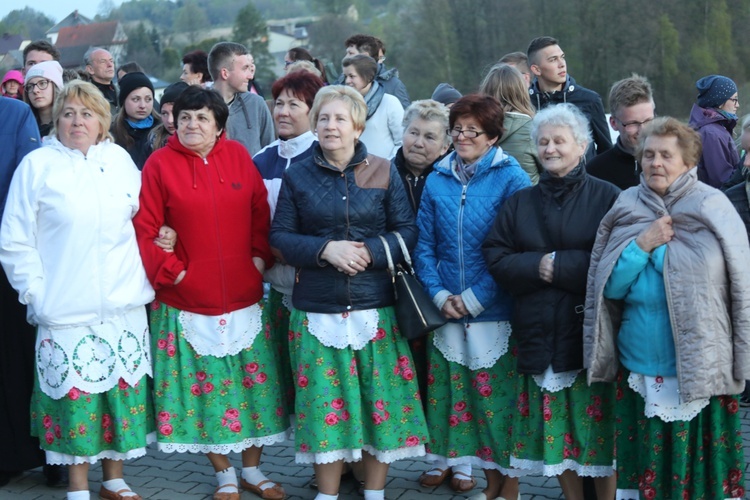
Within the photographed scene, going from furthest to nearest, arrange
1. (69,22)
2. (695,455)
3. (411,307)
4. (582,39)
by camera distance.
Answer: (69,22)
(582,39)
(411,307)
(695,455)

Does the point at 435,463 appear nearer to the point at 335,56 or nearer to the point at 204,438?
the point at 204,438

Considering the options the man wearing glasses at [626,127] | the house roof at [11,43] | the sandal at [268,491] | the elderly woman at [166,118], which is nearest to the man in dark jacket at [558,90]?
the man wearing glasses at [626,127]

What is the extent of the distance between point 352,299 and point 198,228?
867 millimetres

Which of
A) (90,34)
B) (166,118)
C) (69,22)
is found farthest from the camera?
(69,22)

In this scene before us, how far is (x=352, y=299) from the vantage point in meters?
4.54

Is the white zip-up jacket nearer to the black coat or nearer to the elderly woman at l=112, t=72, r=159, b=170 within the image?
the elderly woman at l=112, t=72, r=159, b=170

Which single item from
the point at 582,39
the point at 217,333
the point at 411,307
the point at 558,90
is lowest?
the point at 217,333

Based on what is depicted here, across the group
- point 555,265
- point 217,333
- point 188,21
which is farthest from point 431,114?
point 188,21

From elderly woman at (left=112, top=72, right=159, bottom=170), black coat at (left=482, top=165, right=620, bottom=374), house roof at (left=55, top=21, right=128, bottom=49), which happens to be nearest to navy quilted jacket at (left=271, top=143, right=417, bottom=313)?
black coat at (left=482, top=165, right=620, bottom=374)

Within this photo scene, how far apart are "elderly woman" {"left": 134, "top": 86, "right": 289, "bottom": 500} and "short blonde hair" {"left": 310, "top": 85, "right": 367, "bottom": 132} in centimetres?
51

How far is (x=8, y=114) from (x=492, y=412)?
301cm

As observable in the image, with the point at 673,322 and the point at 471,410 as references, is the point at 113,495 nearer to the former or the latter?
the point at 471,410

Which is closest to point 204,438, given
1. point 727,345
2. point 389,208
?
point 389,208

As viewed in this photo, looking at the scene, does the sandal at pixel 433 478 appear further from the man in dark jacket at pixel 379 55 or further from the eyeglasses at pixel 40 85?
the man in dark jacket at pixel 379 55
